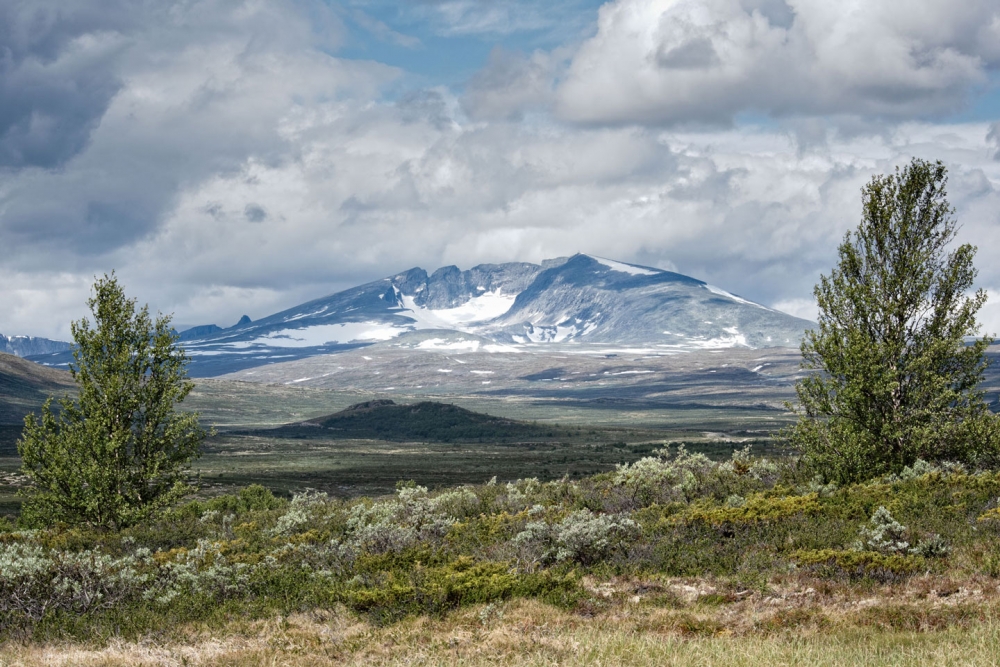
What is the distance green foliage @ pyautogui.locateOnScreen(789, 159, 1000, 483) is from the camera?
22.7m

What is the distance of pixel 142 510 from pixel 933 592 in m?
23.1

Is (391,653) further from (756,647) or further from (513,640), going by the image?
(756,647)

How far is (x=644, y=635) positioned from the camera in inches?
464

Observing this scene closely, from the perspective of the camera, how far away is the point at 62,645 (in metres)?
13.4

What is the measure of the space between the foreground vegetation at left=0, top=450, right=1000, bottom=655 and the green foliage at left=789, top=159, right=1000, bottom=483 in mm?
1542

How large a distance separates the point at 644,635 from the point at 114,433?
21902 millimetres

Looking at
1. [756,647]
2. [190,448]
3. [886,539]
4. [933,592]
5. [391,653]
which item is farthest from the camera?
[190,448]

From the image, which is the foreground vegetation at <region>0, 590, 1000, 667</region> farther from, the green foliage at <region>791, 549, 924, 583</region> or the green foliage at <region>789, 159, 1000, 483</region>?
the green foliage at <region>789, 159, 1000, 483</region>

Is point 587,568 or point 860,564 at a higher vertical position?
point 860,564

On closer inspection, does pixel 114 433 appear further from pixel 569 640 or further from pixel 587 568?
pixel 569 640

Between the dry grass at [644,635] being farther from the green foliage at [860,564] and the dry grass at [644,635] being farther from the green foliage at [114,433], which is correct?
Answer: the green foliage at [114,433]

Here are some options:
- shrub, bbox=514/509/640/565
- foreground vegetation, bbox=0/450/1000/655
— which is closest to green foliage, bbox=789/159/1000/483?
foreground vegetation, bbox=0/450/1000/655

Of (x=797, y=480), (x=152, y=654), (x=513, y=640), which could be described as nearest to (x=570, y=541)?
(x=513, y=640)

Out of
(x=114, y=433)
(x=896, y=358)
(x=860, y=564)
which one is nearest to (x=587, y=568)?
(x=860, y=564)
